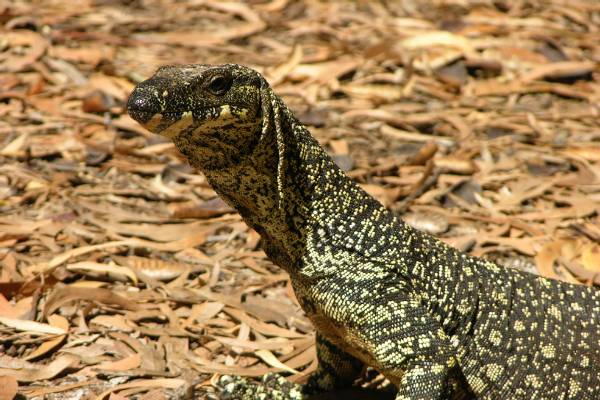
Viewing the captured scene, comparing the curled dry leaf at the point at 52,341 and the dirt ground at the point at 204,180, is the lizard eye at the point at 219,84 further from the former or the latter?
the curled dry leaf at the point at 52,341

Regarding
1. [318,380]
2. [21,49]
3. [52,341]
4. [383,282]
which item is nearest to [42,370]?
[52,341]

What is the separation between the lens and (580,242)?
6.91 meters

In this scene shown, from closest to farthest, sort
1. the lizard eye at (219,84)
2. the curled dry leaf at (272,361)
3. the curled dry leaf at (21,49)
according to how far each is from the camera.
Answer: the lizard eye at (219,84)
the curled dry leaf at (272,361)
the curled dry leaf at (21,49)

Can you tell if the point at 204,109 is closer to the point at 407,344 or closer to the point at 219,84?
the point at 219,84

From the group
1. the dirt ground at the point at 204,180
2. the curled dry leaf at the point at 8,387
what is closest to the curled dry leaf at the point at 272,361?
the dirt ground at the point at 204,180

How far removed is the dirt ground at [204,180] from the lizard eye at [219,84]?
198 cm

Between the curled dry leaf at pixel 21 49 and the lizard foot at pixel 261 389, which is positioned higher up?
the curled dry leaf at pixel 21 49

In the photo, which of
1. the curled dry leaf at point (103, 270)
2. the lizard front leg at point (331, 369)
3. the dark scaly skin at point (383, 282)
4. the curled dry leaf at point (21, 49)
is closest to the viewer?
the dark scaly skin at point (383, 282)

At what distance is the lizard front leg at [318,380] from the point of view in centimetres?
545

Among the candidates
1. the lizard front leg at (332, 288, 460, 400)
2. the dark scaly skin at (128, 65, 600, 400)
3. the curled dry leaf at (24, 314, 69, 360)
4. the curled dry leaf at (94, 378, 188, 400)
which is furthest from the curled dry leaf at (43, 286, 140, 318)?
the lizard front leg at (332, 288, 460, 400)

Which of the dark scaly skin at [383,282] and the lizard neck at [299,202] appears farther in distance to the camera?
the lizard neck at [299,202]

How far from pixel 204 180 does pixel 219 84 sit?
3.74 meters

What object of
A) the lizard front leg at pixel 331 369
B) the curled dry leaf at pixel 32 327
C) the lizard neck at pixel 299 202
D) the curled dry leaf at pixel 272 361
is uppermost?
the lizard neck at pixel 299 202

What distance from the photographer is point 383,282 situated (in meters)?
4.68
